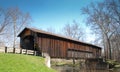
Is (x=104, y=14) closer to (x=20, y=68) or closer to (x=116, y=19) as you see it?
(x=116, y=19)

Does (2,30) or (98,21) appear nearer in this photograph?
(2,30)

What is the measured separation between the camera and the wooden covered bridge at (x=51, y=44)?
2723 centimetres

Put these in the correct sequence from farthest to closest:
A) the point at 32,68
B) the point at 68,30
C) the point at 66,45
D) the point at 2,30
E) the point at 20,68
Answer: the point at 68,30 < the point at 2,30 < the point at 66,45 < the point at 32,68 < the point at 20,68

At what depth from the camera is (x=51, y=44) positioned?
29016 mm

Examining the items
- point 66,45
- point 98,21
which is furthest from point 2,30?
point 98,21

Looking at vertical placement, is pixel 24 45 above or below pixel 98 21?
below

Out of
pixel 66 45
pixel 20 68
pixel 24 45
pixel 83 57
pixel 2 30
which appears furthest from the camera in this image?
pixel 2 30

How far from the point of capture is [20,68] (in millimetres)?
14664

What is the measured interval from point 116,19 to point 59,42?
13926 millimetres

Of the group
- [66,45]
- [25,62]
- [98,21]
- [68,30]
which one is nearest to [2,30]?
[66,45]

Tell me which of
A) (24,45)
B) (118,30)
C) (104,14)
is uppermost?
(104,14)

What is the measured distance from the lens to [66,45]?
32.5 metres

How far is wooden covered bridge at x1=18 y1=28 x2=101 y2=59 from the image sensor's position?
89.4 feet

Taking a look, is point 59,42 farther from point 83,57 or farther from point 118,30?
point 118,30
